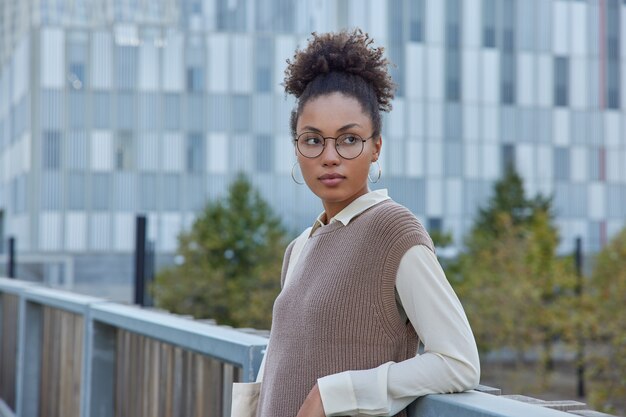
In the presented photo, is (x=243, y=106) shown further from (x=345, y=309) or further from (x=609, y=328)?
(x=345, y=309)

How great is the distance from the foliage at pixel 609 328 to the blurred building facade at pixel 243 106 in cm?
1691

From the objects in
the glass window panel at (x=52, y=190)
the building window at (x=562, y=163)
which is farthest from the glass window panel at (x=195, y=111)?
the building window at (x=562, y=163)

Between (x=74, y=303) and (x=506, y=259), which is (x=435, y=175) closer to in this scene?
(x=506, y=259)

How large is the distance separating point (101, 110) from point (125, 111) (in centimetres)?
98

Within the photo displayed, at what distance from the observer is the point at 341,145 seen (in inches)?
98.3

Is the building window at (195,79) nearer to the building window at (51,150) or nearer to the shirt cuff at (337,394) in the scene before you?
the building window at (51,150)

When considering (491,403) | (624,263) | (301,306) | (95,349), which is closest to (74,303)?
(95,349)

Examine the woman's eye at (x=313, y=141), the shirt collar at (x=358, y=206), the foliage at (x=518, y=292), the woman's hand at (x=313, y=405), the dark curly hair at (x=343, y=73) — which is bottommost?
the foliage at (x=518, y=292)

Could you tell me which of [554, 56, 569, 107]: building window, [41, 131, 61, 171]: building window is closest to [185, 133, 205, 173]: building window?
[41, 131, 61, 171]: building window

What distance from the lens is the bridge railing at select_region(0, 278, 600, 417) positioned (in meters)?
3.25

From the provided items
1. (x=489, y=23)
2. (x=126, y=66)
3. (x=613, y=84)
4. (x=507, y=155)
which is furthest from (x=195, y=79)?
(x=613, y=84)

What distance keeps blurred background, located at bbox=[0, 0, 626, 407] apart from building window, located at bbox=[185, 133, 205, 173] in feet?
0.19

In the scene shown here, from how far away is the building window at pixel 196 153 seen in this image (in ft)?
152

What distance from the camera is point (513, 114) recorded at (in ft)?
161
